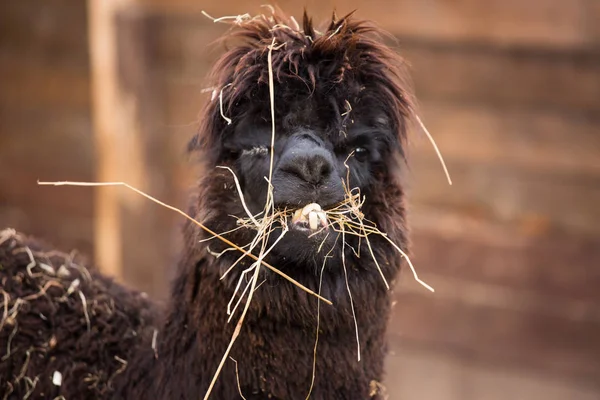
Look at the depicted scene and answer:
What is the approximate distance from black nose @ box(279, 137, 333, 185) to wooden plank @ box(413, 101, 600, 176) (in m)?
2.87

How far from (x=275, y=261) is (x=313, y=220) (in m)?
0.22

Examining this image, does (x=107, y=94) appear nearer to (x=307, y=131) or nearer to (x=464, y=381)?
(x=464, y=381)

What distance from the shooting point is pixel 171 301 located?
3.13 m

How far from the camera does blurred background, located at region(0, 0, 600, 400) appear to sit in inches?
219

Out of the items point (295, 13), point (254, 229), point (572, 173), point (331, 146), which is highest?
point (295, 13)

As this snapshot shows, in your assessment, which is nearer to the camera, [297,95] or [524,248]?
[297,95]

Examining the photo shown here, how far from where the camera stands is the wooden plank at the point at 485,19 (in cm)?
532

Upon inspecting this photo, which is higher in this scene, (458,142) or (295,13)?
(295,13)

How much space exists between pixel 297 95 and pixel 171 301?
923 mm

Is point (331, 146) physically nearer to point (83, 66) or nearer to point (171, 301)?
point (171, 301)

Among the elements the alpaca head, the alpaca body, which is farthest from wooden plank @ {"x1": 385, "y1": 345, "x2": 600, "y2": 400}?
the alpaca head

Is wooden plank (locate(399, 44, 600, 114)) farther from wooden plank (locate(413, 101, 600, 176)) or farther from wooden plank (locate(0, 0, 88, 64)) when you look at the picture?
wooden plank (locate(0, 0, 88, 64))

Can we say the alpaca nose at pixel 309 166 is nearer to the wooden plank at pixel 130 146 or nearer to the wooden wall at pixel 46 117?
the wooden plank at pixel 130 146

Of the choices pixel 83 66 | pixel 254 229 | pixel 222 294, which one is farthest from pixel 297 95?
pixel 83 66
